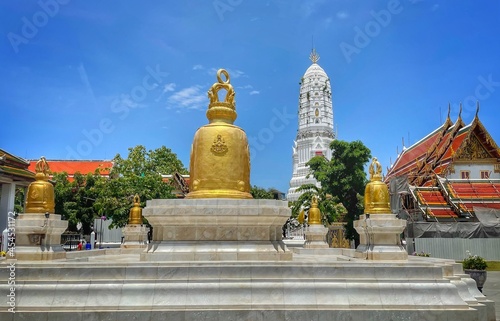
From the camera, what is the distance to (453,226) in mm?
29609

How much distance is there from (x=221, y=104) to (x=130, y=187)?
65.5 ft

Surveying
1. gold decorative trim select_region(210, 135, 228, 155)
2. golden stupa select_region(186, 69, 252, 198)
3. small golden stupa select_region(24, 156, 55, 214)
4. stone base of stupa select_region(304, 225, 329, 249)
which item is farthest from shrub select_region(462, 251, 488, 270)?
small golden stupa select_region(24, 156, 55, 214)

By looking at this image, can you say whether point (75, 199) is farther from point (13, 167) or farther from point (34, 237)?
point (34, 237)

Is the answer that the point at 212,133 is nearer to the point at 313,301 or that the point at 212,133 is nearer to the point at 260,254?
the point at 260,254

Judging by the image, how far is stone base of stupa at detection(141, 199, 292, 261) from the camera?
10.5 meters

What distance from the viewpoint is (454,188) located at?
3447 centimetres

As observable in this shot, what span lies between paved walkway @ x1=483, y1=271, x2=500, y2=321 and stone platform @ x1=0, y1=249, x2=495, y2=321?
341 centimetres

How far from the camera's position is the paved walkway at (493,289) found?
44.0 feet

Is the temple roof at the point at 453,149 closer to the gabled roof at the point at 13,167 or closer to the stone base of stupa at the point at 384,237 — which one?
the stone base of stupa at the point at 384,237

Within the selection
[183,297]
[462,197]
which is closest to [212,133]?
[183,297]

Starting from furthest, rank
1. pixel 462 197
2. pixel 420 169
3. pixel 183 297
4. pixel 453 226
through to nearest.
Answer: pixel 420 169
pixel 462 197
pixel 453 226
pixel 183 297

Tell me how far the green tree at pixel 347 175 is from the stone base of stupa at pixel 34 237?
3058 centimetres

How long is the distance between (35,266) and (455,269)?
1024 centimetres

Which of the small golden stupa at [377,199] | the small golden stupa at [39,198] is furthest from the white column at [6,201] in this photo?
the small golden stupa at [377,199]
